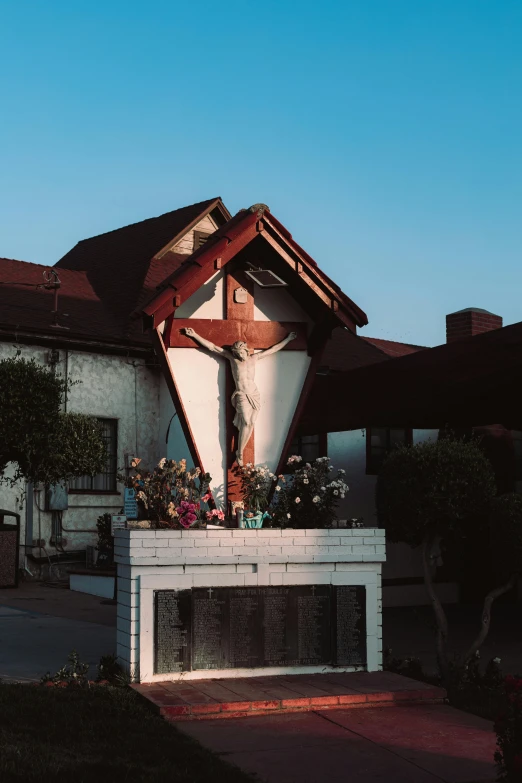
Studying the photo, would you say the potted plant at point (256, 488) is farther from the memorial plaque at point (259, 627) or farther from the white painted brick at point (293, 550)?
the memorial plaque at point (259, 627)

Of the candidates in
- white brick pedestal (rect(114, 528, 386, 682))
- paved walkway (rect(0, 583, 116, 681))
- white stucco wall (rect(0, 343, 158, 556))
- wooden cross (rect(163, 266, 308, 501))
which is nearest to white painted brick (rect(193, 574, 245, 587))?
white brick pedestal (rect(114, 528, 386, 682))

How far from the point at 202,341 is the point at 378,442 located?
8.10 metres

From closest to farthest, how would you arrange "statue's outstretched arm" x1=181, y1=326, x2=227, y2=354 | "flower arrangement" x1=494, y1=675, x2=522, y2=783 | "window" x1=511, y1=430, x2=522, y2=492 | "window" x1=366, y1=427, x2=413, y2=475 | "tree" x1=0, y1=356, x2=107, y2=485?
"flower arrangement" x1=494, y1=675, x2=522, y2=783
"statue's outstretched arm" x1=181, y1=326, x2=227, y2=354
"tree" x1=0, y1=356, x2=107, y2=485
"window" x1=366, y1=427, x2=413, y2=475
"window" x1=511, y1=430, x2=522, y2=492

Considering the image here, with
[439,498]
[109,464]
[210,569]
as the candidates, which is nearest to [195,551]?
[210,569]

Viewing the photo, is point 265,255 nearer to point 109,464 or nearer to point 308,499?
point 308,499

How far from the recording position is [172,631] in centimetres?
905

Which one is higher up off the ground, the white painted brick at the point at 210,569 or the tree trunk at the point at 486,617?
the white painted brick at the point at 210,569

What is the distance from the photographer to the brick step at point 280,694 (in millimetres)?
8047

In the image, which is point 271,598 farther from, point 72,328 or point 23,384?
point 72,328

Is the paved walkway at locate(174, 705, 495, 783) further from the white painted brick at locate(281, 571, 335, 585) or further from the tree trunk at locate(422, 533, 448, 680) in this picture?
the white painted brick at locate(281, 571, 335, 585)

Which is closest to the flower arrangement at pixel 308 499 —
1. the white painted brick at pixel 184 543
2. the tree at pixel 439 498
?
the tree at pixel 439 498

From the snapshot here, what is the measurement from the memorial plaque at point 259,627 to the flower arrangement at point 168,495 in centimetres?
73

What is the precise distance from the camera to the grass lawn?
6098 millimetres

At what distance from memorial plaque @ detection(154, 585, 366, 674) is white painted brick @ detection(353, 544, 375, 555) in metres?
0.35
